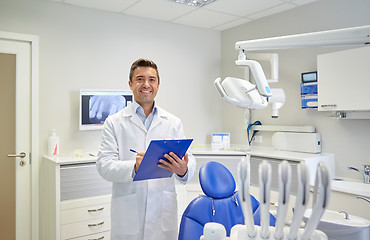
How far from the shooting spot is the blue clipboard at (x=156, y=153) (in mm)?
1442

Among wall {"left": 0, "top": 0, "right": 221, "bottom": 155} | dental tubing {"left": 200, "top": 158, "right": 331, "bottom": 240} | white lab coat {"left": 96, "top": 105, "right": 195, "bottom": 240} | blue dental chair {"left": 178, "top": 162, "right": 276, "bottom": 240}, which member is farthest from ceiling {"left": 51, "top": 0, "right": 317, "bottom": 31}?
dental tubing {"left": 200, "top": 158, "right": 331, "bottom": 240}

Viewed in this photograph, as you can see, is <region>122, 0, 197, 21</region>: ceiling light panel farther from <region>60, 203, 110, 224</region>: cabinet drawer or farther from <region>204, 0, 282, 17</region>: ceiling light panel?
<region>60, 203, 110, 224</region>: cabinet drawer

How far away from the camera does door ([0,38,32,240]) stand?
9.89ft

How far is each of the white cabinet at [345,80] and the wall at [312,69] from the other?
67 mm

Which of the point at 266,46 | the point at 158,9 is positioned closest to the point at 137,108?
the point at 266,46

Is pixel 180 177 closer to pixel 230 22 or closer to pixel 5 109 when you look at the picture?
pixel 5 109

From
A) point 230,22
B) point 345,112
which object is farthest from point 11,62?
point 345,112

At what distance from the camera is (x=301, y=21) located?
3.47 m

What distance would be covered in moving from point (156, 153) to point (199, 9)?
2523 millimetres

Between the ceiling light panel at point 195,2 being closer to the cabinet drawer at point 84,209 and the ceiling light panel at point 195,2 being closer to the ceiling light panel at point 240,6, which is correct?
the ceiling light panel at point 240,6

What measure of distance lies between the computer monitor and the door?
20.0 inches

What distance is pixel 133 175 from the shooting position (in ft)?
5.48

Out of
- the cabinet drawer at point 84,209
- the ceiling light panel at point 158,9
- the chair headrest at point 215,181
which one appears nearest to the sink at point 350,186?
the chair headrest at point 215,181

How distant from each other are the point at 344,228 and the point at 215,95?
10.9ft
